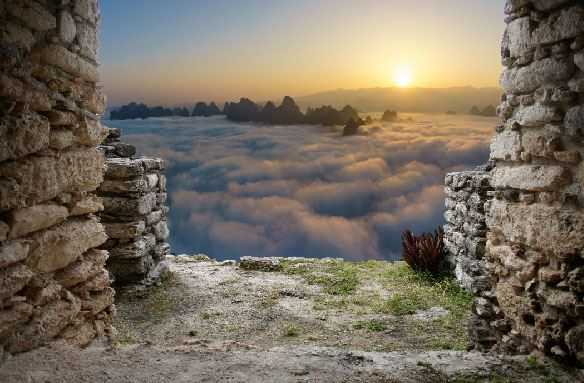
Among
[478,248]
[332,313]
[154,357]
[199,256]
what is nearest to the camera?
[154,357]

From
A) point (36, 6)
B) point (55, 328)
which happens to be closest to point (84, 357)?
point (55, 328)

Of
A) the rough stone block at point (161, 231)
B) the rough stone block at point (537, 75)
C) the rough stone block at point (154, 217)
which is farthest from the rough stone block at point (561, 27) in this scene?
the rough stone block at point (161, 231)

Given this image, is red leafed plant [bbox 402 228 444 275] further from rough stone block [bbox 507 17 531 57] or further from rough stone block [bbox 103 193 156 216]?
rough stone block [bbox 507 17 531 57]

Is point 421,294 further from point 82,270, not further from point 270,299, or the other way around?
point 82,270

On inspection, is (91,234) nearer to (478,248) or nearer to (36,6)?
(36,6)

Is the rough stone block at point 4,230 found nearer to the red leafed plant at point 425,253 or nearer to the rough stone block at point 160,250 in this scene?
the rough stone block at point 160,250

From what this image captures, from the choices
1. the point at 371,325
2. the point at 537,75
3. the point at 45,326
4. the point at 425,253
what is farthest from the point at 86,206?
the point at 425,253

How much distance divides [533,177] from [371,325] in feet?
9.21

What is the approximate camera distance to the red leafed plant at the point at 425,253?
283 inches

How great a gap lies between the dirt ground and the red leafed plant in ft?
0.94

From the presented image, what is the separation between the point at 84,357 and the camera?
2346 mm

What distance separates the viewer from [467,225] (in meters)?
6.33

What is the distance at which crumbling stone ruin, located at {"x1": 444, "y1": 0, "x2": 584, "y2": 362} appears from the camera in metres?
2.43

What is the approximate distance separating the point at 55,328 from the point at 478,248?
196 inches
